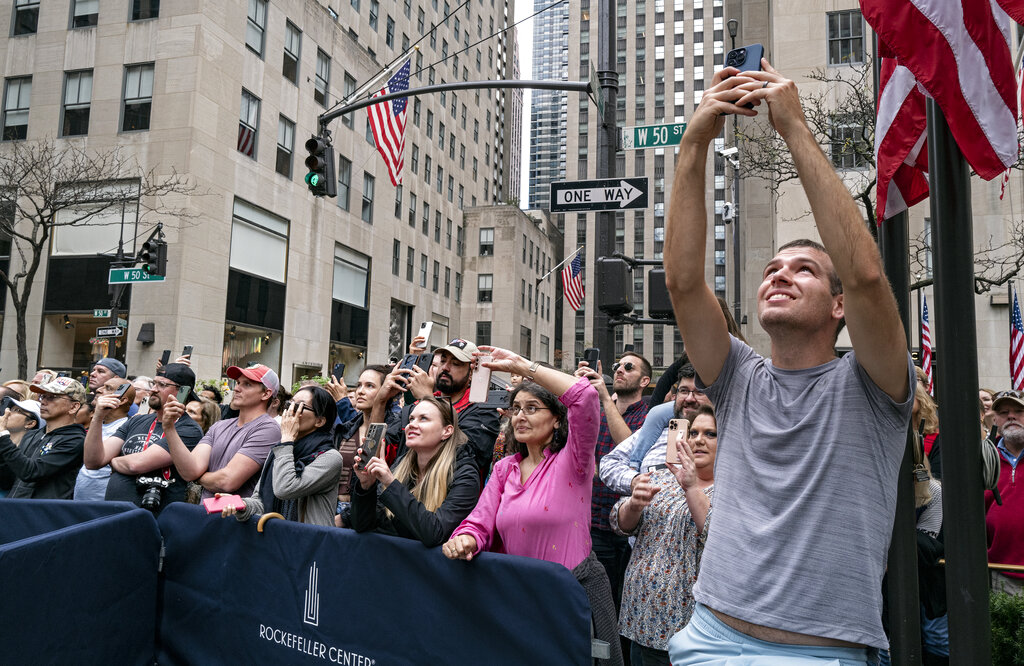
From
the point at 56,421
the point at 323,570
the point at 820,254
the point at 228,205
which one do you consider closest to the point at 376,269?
the point at 228,205

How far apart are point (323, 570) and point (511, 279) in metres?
53.3

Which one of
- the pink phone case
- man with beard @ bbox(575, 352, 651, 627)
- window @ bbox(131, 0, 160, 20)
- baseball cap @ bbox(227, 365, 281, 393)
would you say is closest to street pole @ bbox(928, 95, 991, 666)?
man with beard @ bbox(575, 352, 651, 627)

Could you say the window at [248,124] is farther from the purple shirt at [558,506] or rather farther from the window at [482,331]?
the window at [482,331]

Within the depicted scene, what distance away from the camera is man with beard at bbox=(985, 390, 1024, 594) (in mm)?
5105

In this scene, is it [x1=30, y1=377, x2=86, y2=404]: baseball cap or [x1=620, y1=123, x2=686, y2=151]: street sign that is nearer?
[x1=30, y1=377, x2=86, y2=404]: baseball cap

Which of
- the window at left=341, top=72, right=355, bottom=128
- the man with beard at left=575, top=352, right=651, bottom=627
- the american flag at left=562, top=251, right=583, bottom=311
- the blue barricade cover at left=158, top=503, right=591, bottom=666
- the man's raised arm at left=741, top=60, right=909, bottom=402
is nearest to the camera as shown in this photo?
the man's raised arm at left=741, top=60, right=909, bottom=402

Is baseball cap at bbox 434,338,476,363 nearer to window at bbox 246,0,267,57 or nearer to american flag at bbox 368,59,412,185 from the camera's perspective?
american flag at bbox 368,59,412,185

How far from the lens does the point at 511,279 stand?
57.8m

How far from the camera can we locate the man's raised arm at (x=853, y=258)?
6.54 ft

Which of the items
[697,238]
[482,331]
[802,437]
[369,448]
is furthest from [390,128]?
[482,331]

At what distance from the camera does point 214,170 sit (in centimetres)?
2558

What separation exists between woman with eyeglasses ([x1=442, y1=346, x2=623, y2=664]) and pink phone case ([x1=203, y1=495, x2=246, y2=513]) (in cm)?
176

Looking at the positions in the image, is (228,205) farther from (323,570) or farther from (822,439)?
(822,439)

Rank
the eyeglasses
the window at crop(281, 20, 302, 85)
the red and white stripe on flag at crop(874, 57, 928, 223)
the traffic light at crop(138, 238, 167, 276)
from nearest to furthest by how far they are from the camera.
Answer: the red and white stripe on flag at crop(874, 57, 928, 223) < the eyeglasses < the traffic light at crop(138, 238, 167, 276) < the window at crop(281, 20, 302, 85)
